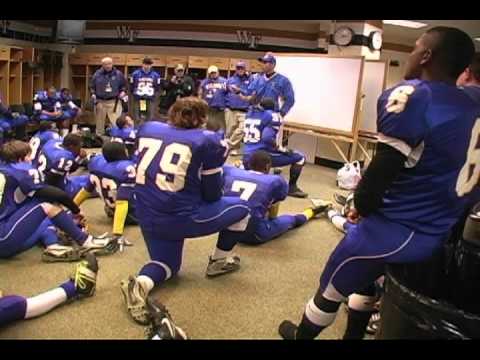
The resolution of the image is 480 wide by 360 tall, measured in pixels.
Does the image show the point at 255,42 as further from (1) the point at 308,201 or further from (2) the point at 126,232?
(2) the point at 126,232

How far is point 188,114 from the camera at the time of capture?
269 cm

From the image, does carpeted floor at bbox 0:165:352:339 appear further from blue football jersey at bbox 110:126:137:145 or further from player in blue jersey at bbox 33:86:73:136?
player in blue jersey at bbox 33:86:73:136

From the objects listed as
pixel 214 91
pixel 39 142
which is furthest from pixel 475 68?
pixel 214 91

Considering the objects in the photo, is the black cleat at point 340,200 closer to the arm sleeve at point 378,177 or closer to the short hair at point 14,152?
the short hair at point 14,152

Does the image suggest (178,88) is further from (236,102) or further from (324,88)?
(324,88)

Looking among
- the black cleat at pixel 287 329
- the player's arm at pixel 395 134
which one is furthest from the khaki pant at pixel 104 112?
the player's arm at pixel 395 134

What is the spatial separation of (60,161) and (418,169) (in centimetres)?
282

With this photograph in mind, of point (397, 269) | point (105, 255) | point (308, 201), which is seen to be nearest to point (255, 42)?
point (308, 201)

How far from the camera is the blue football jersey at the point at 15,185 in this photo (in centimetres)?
298

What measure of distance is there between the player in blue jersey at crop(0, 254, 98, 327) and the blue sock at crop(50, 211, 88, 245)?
0.60m

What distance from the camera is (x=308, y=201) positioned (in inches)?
207

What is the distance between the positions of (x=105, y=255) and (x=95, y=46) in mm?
8951

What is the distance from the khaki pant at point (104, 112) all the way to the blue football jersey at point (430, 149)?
7.23 m

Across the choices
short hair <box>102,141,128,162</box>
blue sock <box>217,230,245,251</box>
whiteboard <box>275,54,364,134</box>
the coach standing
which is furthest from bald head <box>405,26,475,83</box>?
the coach standing
